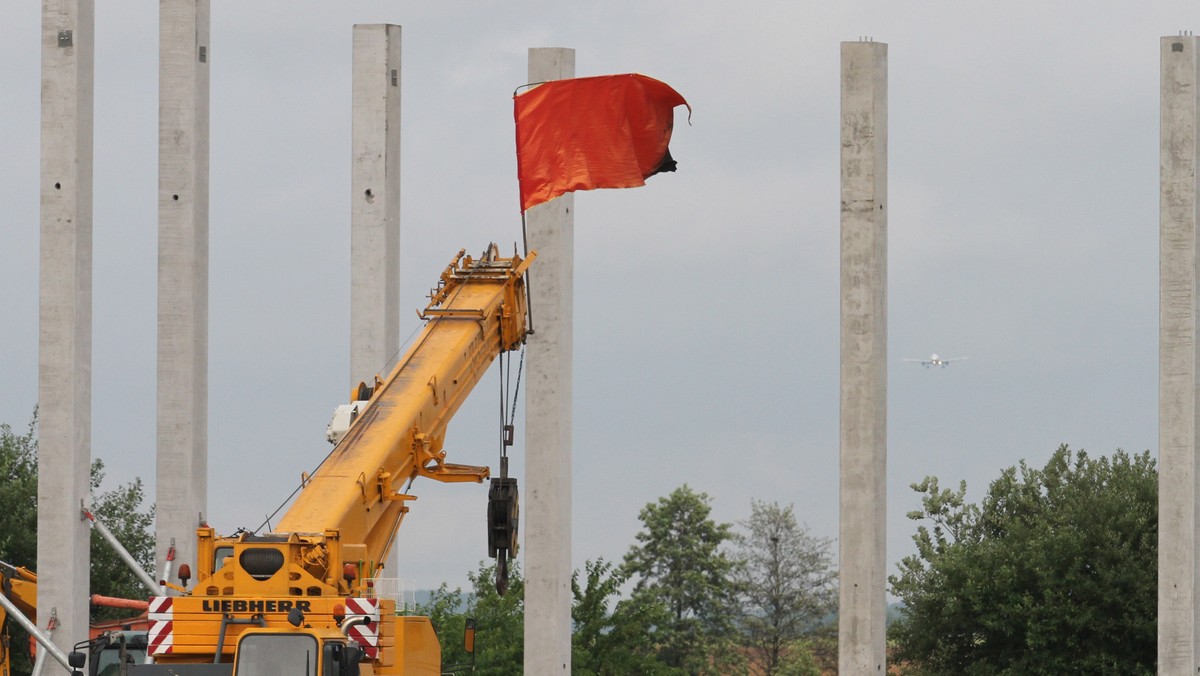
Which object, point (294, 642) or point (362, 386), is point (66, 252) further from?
point (294, 642)

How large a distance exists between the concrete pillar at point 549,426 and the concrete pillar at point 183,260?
3.39m

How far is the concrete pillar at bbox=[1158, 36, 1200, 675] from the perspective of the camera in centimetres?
2059

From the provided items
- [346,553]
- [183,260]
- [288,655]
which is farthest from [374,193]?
[288,655]

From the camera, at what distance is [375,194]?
20.8 metres

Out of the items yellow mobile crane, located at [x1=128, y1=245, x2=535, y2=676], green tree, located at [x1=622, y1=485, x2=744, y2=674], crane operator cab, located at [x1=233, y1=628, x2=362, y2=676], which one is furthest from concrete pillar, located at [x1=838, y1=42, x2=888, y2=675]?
green tree, located at [x1=622, y1=485, x2=744, y2=674]

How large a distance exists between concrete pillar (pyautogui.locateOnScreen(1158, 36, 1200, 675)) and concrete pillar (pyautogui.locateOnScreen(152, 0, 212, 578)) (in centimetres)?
952

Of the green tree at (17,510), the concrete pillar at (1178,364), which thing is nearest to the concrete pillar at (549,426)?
the concrete pillar at (1178,364)

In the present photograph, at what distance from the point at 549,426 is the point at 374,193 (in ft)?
10.1

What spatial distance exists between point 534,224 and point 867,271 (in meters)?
3.17

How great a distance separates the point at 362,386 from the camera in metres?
16.1

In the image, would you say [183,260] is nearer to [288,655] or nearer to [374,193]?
[374,193]

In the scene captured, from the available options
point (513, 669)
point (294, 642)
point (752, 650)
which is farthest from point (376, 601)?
point (752, 650)

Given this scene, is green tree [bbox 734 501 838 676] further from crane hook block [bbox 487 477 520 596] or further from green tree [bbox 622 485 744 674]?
crane hook block [bbox 487 477 520 596]

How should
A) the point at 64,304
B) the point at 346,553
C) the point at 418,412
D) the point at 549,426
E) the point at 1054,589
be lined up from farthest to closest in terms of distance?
the point at 1054,589 → the point at 64,304 → the point at 549,426 → the point at 418,412 → the point at 346,553
